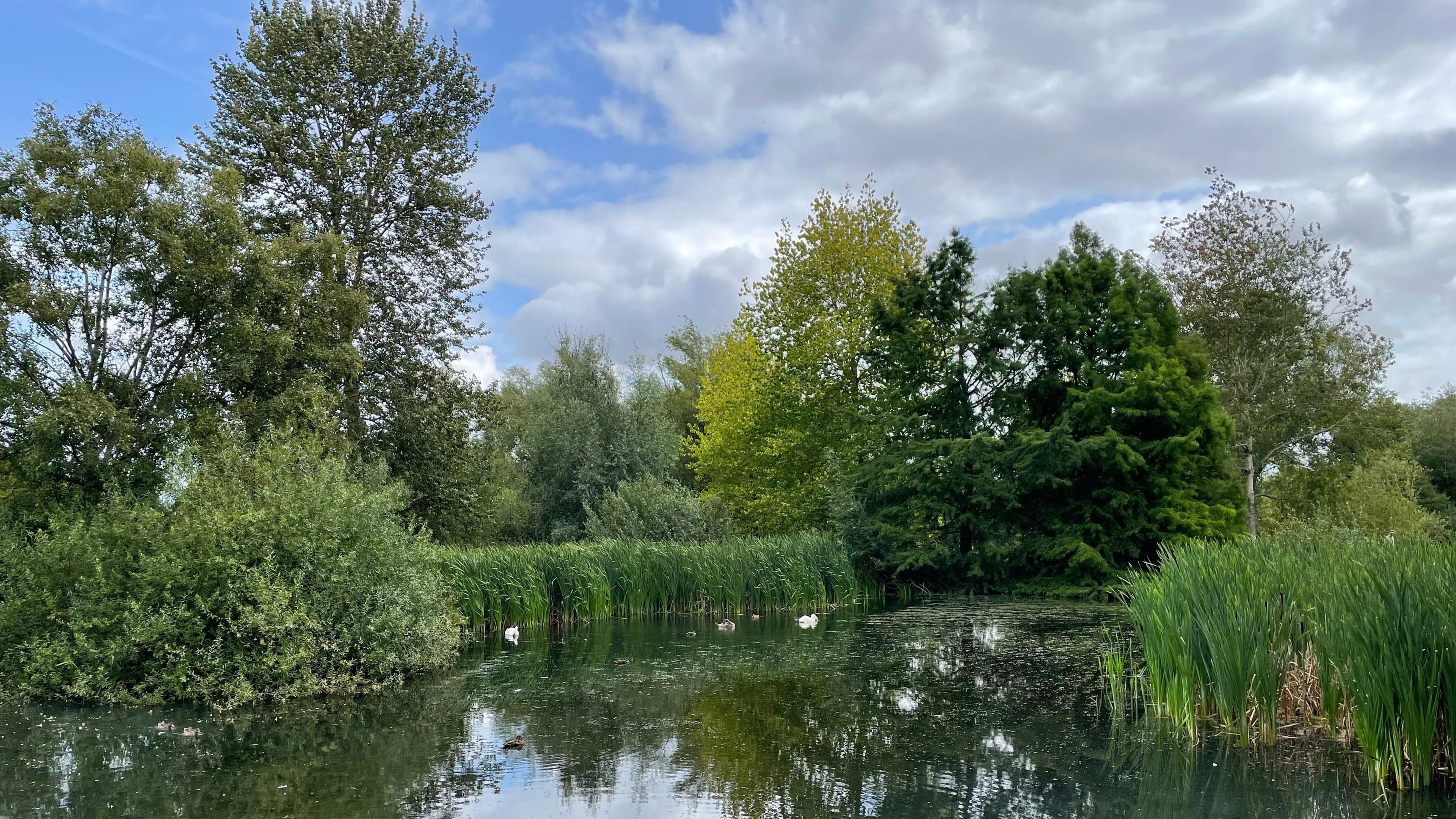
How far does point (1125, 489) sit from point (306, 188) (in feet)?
72.6

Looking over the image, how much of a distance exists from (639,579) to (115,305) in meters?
11.3

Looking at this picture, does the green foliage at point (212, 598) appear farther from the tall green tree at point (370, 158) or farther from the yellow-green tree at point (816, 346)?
the yellow-green tree at point (816, 346)

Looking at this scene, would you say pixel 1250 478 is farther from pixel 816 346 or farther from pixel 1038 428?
pixel 816 346

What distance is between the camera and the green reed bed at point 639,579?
18.6m

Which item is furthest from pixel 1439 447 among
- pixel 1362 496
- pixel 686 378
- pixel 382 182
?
pixel 382 182

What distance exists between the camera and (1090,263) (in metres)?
24.3

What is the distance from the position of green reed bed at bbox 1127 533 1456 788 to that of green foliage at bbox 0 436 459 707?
9.53 m

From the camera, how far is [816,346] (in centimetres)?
2852

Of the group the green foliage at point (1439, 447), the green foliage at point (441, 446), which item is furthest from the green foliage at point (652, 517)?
the green foliage at point (1439, 447)

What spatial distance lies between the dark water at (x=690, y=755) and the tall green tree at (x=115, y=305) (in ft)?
14.9

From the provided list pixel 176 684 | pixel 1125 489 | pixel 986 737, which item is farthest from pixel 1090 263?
pixel 176 684

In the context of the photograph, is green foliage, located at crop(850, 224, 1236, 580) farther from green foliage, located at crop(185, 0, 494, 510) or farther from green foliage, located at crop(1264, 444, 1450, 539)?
green foliage, located at crop(185, 0, 494, 510)

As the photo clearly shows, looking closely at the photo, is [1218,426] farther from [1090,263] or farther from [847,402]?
[847,402]

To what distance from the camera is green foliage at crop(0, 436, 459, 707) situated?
11.3 metres
